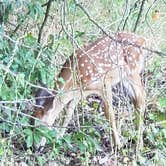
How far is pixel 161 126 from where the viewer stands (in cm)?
533

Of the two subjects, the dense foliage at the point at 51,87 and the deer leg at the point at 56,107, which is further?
the deer leg at the point at 56,107

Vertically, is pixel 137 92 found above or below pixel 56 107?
above

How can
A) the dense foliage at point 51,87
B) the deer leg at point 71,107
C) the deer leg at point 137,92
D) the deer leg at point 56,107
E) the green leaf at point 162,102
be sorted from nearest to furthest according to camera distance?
the dense foliage at point 51,87 < the deer leg at point 56,107 < the deer leg at point 71,107 < the deer leg at point 137,92 < the green leaf at point 162,102

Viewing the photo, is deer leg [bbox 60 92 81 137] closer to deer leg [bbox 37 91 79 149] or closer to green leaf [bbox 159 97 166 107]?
deer leg [bbox 37 91 79 149]

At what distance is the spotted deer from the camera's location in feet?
16.1

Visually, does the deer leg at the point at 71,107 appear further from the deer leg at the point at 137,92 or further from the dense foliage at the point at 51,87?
the deer leg at the point at 137,92

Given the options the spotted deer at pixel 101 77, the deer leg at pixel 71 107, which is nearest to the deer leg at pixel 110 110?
the spotted deer at pixel 101 77

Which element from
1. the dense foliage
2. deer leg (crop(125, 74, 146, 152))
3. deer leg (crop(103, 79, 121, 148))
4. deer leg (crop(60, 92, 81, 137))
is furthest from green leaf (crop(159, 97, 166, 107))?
deer leg (crop(60, 92, 81, 137))

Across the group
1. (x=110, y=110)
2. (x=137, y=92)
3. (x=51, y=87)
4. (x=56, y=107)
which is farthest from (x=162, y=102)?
(x=51, y=87)

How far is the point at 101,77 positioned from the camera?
4930mm

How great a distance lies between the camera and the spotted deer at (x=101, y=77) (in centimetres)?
492

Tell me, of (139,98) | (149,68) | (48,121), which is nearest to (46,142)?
(48,121)

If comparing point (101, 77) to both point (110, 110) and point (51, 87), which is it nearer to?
point (110, 110)

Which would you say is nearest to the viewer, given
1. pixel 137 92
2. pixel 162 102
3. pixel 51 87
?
pixel 51 87
